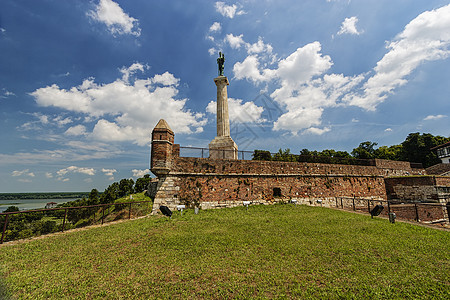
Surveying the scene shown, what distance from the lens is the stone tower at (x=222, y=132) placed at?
613 inches

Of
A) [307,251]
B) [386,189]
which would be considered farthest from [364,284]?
[386,189]

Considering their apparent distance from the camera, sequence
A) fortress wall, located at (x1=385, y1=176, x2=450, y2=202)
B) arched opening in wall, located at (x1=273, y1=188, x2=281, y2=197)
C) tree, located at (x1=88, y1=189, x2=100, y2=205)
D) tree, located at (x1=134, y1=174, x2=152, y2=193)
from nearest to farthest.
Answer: arched opening in wall, located at (x1=273, y1=188, x2=281, y2=197), fortress wall, located at (x1=385, y1=176, x2=450, y2=202), tree, located at (x1=88, y1=189, x2=100, y2=205), tree, located at (x1=134, y1=174, x2=152, y2=193)

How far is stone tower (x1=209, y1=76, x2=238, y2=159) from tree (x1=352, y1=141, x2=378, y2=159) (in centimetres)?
3785

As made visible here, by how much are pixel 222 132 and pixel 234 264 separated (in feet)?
42.9

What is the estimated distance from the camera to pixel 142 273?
13.4ft

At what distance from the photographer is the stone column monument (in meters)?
15.6

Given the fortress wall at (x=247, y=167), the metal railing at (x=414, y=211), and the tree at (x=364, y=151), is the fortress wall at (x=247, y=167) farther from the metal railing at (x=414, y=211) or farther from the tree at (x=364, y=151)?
the tree at (x=364, y=151)

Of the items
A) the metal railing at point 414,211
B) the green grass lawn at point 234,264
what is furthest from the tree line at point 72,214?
the metal railing at point 414,211

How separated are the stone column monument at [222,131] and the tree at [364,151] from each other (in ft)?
124

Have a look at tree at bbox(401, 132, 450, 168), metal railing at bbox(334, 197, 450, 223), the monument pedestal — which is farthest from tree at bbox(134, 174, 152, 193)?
tree at bbox(401, 132, 450, 168)

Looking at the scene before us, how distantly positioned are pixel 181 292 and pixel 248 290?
1228 mm

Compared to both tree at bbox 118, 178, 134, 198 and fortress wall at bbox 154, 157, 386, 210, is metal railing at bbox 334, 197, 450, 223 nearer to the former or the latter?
fortress wall at bbox 154, 157, 386, 210

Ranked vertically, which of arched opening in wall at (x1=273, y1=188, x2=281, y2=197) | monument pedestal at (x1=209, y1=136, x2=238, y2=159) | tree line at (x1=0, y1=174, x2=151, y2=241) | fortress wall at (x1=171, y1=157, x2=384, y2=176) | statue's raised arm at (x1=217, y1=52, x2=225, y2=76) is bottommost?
tree line at (x1=0, y1=174, x2=151, y2=241)

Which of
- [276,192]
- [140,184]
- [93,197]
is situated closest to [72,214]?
[93,197]
